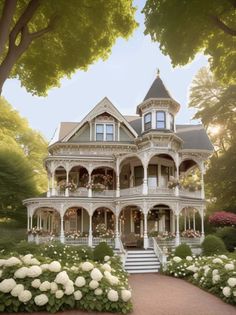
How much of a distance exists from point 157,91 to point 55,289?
824 inches

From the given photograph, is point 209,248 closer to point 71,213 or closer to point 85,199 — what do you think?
point 85,199

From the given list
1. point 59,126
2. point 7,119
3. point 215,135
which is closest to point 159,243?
point 59,126

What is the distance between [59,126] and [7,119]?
14154 mm

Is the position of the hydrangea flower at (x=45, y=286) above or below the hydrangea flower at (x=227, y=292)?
above

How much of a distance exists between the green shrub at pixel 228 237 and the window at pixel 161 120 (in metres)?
8.85

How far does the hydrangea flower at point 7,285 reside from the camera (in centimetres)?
938

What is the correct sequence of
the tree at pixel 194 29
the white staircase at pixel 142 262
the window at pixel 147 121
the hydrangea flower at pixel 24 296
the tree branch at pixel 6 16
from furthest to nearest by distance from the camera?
the window at pixel 147 121, the white staircase at pixel 142 262, the tree at pixel 194 29, the tree branch at pixel 6 16, the hydrangea flower at pixel 24 296

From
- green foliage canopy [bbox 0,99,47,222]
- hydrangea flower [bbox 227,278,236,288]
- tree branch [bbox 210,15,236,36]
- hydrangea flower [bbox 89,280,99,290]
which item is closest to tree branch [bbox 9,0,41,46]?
tree branch [bbox 210,15,236,36]

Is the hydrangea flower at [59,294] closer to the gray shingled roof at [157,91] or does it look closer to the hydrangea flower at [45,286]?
the hydrangea flower at [45,286]

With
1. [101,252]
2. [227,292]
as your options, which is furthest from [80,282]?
[101,252]

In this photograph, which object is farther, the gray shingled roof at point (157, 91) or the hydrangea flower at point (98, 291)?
the gray shingled roof at point (157, 91)

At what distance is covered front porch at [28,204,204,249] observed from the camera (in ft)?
82.2

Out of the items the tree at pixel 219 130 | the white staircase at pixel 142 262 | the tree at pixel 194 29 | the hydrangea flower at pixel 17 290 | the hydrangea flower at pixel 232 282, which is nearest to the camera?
the hydrangea flower at pixel 17 290

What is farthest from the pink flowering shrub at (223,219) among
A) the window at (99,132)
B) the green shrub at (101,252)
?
the green shrub at (101,252)
